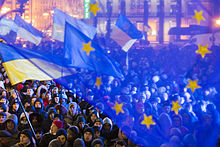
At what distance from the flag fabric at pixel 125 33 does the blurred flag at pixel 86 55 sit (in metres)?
0.30

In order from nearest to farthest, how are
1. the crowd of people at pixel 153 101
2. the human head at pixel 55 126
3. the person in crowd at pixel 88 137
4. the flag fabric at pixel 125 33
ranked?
1. the crowd of people at pixel 153 101
2. the flag fabric at pixel 125 33
3. the person in crowd at pixel 88 137
4. the human head at pixel 55 126

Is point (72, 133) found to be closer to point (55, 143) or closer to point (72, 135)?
point (72, 135)

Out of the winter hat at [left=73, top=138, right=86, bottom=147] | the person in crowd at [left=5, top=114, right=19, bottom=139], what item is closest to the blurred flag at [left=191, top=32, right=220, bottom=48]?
the winter hat at [left=73, top=138, right=86, bottom=147]

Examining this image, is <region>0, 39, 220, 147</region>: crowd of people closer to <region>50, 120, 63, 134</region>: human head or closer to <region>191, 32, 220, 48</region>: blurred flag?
<region>191, 32, 220, 48</region>: blurred flag

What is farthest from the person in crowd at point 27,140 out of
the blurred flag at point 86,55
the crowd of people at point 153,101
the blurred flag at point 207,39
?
the blurred flag at point 207,39

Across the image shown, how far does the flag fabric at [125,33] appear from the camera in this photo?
397cm

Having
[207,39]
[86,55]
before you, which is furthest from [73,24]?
[207,39]

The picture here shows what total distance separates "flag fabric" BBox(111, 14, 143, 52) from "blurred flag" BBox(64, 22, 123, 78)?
0.98 ft

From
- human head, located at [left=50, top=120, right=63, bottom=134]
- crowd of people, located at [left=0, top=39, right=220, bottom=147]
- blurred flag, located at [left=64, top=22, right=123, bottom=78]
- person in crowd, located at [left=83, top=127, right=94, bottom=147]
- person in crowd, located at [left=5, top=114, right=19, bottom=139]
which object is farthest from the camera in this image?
person in crowd, located at [left=5, top=114, right=19, bottom=139]

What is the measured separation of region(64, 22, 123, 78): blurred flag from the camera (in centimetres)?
425

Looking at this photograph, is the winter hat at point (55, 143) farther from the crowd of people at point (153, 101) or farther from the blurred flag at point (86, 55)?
the blurred flag at point (86, 55)

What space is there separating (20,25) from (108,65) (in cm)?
685

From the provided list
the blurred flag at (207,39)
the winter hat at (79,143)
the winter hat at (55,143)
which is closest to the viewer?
the blurred flag at (207,39)

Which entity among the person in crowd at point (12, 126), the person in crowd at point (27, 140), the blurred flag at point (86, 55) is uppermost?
the blurred flag at point (86, 55)
